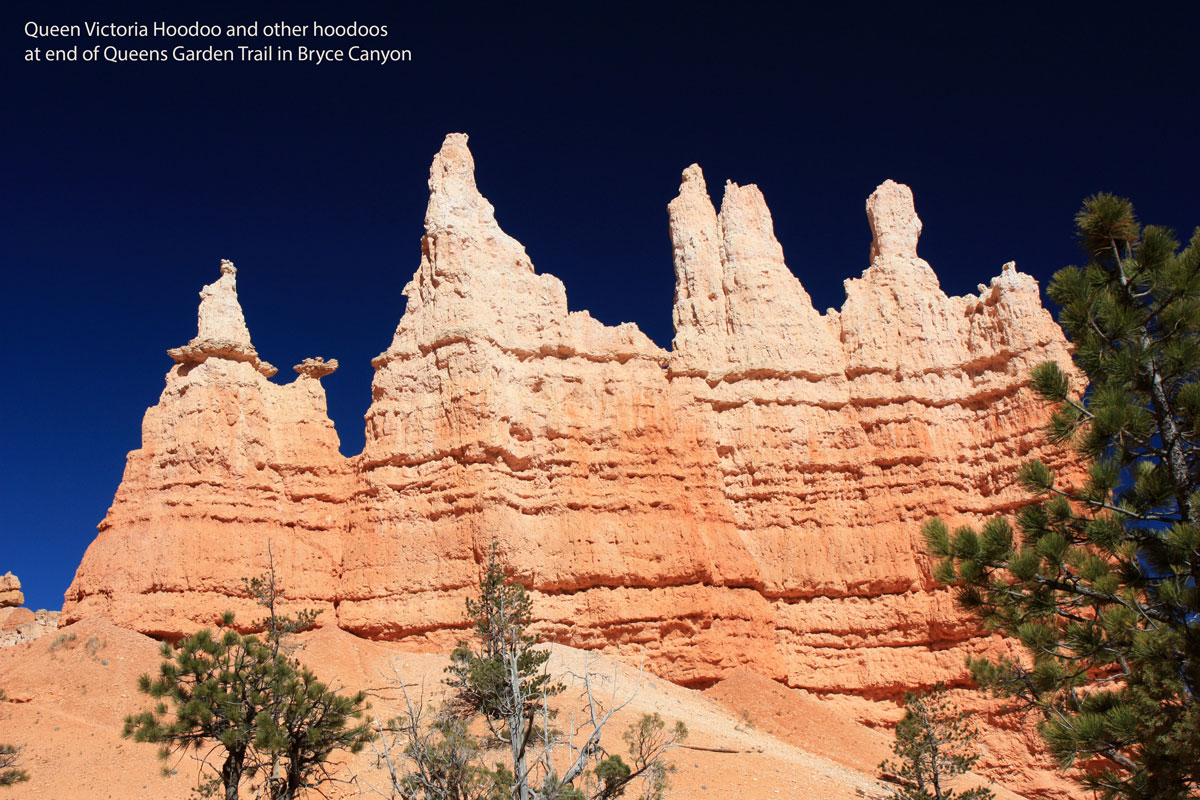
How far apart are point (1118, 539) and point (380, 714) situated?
71.4 feet

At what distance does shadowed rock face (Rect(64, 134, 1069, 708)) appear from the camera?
32375 millimetres

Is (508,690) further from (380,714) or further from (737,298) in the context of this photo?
(737,298)

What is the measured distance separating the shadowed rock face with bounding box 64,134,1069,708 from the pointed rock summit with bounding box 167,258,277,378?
111 millimetres

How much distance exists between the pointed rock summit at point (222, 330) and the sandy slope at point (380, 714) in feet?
35.6

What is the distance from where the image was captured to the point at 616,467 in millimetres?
36125

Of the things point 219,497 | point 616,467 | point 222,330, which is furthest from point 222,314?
point 616,467

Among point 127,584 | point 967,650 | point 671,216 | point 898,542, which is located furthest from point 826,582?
point 127,584

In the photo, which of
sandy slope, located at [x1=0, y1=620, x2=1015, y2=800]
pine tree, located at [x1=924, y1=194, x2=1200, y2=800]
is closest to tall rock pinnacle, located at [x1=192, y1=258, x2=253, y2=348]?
sandy slope, located at [x1=0, y1=620, x2=1015, y2=800]

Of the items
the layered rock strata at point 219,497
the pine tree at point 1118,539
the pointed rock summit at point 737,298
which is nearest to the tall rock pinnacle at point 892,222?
the pointed rock summit at point 737,298

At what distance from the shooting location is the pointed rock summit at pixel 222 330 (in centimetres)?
3494

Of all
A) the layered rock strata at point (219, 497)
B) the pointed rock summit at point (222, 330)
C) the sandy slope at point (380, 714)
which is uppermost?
the pointed rock summit at point (222, 330)

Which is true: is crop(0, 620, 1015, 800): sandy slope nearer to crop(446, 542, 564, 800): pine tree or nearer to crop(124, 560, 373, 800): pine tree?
crop(446, 542, 564, 800): pine tree

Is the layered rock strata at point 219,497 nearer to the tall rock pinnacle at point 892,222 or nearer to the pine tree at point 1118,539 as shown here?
the pine tree at point 1118,539

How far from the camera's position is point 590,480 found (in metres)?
35.7
